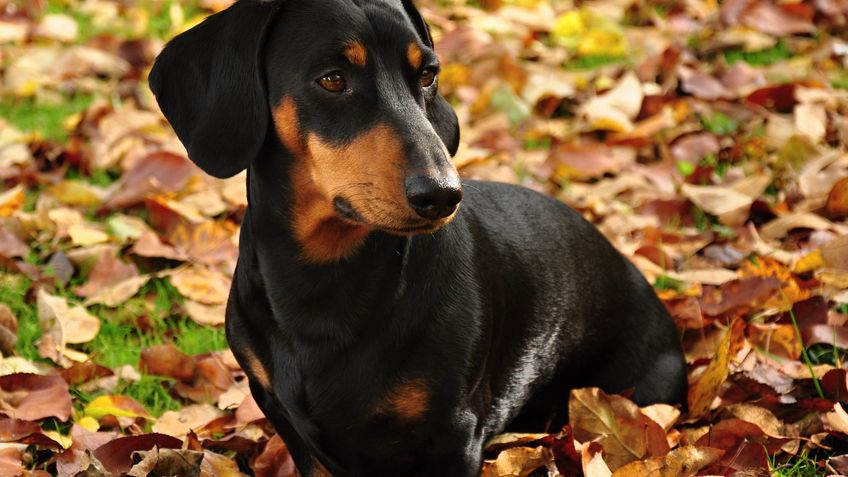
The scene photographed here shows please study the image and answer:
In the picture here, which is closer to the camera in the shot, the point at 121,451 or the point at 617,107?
the point at 121,451

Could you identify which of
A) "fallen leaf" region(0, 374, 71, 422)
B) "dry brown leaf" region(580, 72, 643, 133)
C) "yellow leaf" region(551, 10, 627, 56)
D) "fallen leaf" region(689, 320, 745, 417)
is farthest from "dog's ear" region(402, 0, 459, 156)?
"yellow leaf" region(551, 10, 627, 56)

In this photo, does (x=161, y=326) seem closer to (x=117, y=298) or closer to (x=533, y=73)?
(x=117, y=298)

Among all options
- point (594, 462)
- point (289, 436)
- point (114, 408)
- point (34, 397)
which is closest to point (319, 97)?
point (289, 436)

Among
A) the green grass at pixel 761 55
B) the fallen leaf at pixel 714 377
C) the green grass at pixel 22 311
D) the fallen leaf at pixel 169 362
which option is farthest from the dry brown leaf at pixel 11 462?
the green grass at pixel 761 55

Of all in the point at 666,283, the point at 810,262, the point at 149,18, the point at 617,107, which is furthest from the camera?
the point at 149,18

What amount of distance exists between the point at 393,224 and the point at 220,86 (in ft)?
1.90

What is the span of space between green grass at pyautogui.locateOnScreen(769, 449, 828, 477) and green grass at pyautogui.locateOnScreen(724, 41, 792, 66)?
11.2 ft

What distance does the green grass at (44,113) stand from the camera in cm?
566

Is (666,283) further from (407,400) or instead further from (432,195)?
(432,195)

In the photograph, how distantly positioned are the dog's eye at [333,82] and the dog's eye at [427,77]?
230 mm

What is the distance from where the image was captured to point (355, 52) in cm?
260

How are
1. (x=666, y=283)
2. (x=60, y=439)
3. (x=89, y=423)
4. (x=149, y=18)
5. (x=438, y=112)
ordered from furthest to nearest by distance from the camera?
(x=149, y=18) < (x=666, y=283) < (x=89, y=423) < (x=60, y=439) < (x=438, y=112)

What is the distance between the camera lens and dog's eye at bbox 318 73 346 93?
2.59m

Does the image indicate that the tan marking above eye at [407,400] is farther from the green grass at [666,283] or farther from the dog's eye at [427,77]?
the green grass at [666,283]
